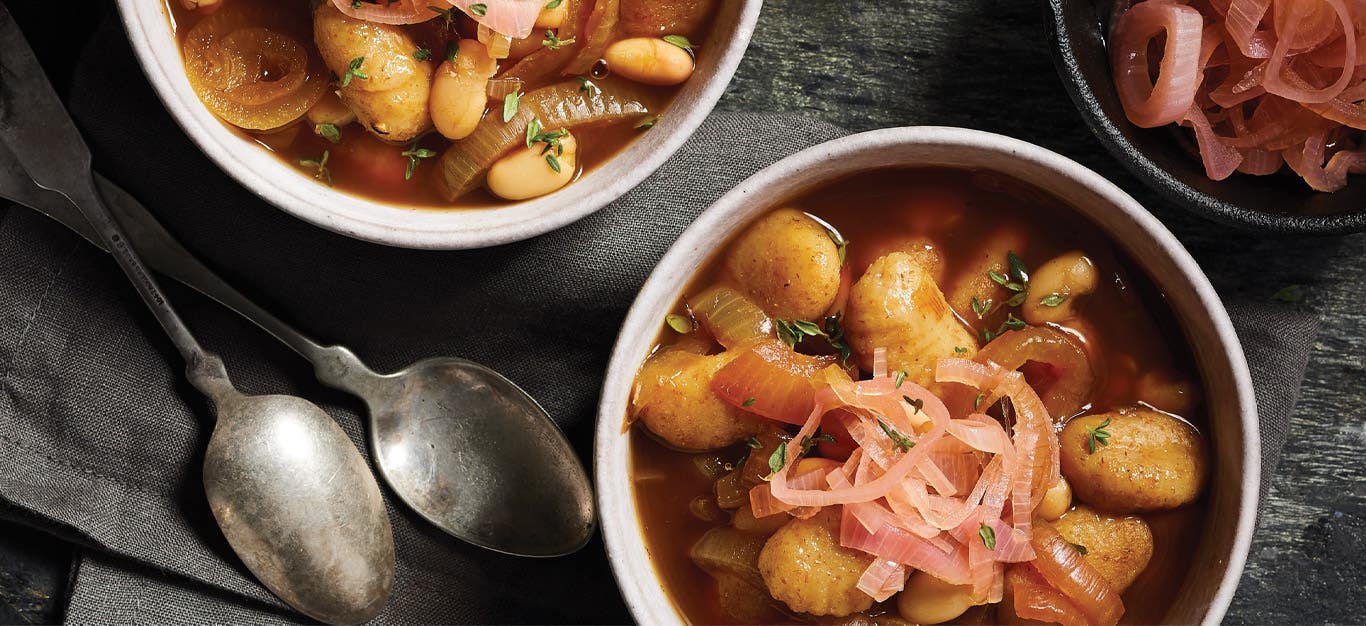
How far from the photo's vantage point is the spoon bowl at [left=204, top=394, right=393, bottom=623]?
7.95 ft

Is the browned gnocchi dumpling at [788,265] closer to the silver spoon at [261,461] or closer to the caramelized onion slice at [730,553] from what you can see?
the caramelized onion slice at [730,553]

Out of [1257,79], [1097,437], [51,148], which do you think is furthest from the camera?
[51,148]

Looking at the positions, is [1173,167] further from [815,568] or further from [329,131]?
[329,131]

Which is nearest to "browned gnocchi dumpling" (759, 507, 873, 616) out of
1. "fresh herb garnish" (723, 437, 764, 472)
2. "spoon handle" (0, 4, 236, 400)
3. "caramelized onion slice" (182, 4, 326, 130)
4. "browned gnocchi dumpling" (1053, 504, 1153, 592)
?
"fresh herb garnish" (723, 437, 764, 472)

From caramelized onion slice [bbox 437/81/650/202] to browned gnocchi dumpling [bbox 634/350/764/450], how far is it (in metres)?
0.51

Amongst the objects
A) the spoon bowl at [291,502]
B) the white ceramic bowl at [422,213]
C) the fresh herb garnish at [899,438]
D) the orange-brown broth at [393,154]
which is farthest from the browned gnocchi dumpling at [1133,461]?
the spoon bowl at [291,502]

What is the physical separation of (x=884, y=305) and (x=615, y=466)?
0.59m

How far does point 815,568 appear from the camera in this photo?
2010mm

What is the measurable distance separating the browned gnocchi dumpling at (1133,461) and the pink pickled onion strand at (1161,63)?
631mm

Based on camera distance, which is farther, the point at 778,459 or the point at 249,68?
the point at 249,68

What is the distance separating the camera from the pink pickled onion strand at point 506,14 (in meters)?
2.03

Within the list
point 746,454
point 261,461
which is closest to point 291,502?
point 261,461

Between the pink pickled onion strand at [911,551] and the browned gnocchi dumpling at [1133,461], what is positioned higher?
the browned gnocchi dumpling at [1133,461]

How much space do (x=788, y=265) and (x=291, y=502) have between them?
1218 millimetres
